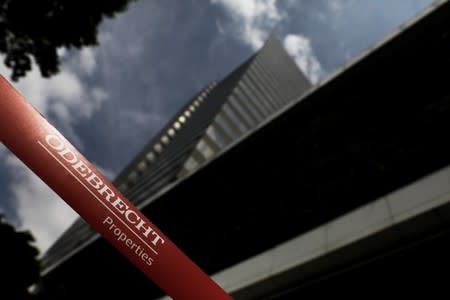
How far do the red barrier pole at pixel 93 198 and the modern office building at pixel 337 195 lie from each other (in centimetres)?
353

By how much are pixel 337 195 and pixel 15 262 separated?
10.3 metres

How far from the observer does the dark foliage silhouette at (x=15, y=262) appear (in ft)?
33.9

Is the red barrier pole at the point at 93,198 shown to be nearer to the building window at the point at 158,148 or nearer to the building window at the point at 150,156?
the building window at the point at 150,156

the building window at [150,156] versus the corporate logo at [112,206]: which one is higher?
the corporate logo at [112,206]

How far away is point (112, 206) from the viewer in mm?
2715

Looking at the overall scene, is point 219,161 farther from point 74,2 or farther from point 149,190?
point 149,190

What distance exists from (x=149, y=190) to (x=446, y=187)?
35.8m

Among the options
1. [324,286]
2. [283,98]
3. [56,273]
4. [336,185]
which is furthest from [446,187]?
[283,98]

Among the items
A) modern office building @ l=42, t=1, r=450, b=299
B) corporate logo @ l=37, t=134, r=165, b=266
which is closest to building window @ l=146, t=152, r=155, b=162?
modern office building @ l=42, t=1, r=450, b=299

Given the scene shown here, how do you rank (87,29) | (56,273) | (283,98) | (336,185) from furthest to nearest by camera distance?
(283,98) < (56,273) < (87,29) < (336,185)

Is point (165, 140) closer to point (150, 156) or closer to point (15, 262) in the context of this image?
point (150, 156)

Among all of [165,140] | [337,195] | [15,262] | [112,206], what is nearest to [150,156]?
[165,140]

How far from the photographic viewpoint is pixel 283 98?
61.0 meters

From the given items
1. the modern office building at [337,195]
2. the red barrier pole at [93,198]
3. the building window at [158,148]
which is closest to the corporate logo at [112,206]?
the red barrier pole at [93,198]
